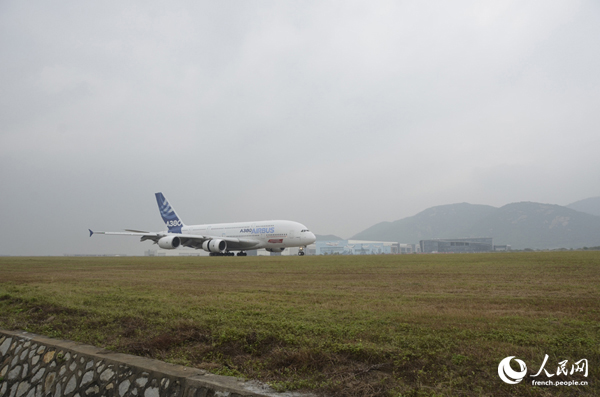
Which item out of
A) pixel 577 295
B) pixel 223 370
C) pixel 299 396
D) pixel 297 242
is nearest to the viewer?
pixel 299 396

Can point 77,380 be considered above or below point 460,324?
below

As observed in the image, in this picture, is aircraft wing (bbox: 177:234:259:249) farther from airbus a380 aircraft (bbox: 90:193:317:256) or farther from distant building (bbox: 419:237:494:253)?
distant building (bbox: 419:237:494:253)

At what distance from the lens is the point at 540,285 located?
1042cm

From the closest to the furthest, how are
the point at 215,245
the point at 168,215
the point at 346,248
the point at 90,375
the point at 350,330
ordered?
the point at 90,375 < the point at 350,330 < the point at 215,245 < the point at 168,215 < the point at 346,248

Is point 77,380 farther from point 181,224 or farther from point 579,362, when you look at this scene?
point 181,224

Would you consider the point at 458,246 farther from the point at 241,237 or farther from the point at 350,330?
the point at 350,330

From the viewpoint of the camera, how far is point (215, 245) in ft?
149

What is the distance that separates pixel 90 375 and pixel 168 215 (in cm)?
5398

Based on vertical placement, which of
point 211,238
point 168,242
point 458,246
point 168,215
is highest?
point 168,215

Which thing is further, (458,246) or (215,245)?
(458,246)

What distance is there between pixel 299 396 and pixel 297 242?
133 ft

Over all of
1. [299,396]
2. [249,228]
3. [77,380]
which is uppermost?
[249,228]

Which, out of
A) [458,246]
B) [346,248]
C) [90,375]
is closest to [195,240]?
[90,375]

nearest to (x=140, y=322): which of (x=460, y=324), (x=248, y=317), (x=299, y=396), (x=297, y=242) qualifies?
(x=248, y=317)
